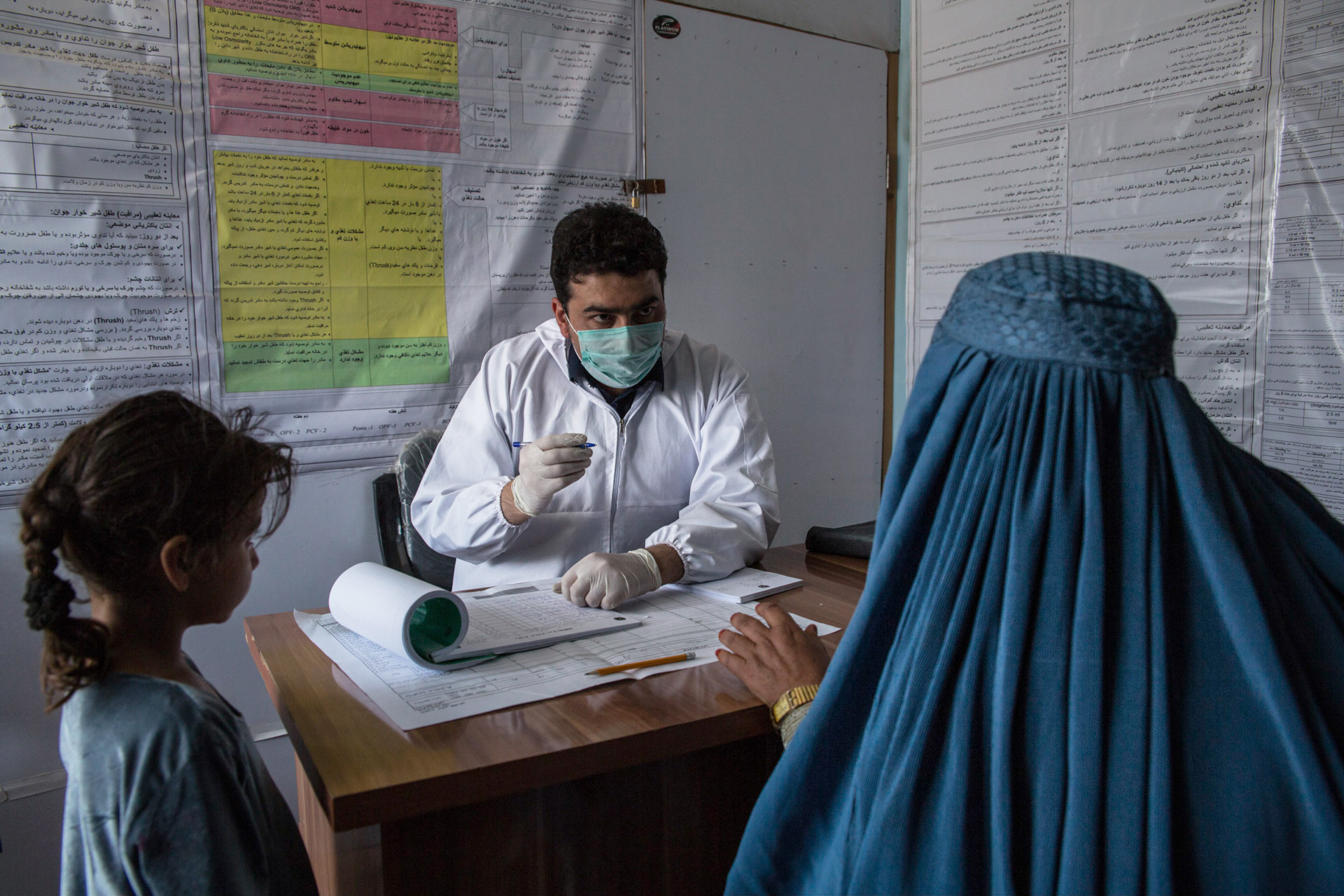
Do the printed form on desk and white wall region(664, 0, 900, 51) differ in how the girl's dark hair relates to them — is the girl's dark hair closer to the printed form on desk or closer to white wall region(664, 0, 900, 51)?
the printed form on desk

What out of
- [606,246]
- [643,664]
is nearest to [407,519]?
[606,246]

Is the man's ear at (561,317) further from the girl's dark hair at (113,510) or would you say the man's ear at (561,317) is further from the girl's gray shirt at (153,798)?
the girl's gray shirt at (153,798)

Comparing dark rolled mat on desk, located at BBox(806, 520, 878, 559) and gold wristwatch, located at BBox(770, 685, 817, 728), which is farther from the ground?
dark rolled mat on desk, located at BBox(806, 520, 878, 559)

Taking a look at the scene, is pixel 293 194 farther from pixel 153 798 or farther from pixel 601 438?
pixel 153 798

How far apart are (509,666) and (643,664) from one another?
0.58 feet

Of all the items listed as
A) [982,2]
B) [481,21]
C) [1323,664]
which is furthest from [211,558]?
[982,2]

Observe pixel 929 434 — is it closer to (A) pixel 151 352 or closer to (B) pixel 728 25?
(A) pixel 151 352

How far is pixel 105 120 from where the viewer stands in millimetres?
1901

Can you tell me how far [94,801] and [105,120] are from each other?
1696 mm

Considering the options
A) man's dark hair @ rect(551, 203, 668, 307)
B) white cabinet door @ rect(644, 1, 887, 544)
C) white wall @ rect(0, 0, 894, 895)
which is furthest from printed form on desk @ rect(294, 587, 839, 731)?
white cabinet door @ rect(644, 1, 887, 544)

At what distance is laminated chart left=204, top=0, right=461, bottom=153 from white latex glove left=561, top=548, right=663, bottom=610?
4.63 feet

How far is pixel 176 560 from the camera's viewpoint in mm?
861

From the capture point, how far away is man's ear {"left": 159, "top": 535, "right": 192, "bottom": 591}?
851 millimetres

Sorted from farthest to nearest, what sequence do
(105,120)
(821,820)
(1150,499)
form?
(105,120), (821,820), (1150,499)
